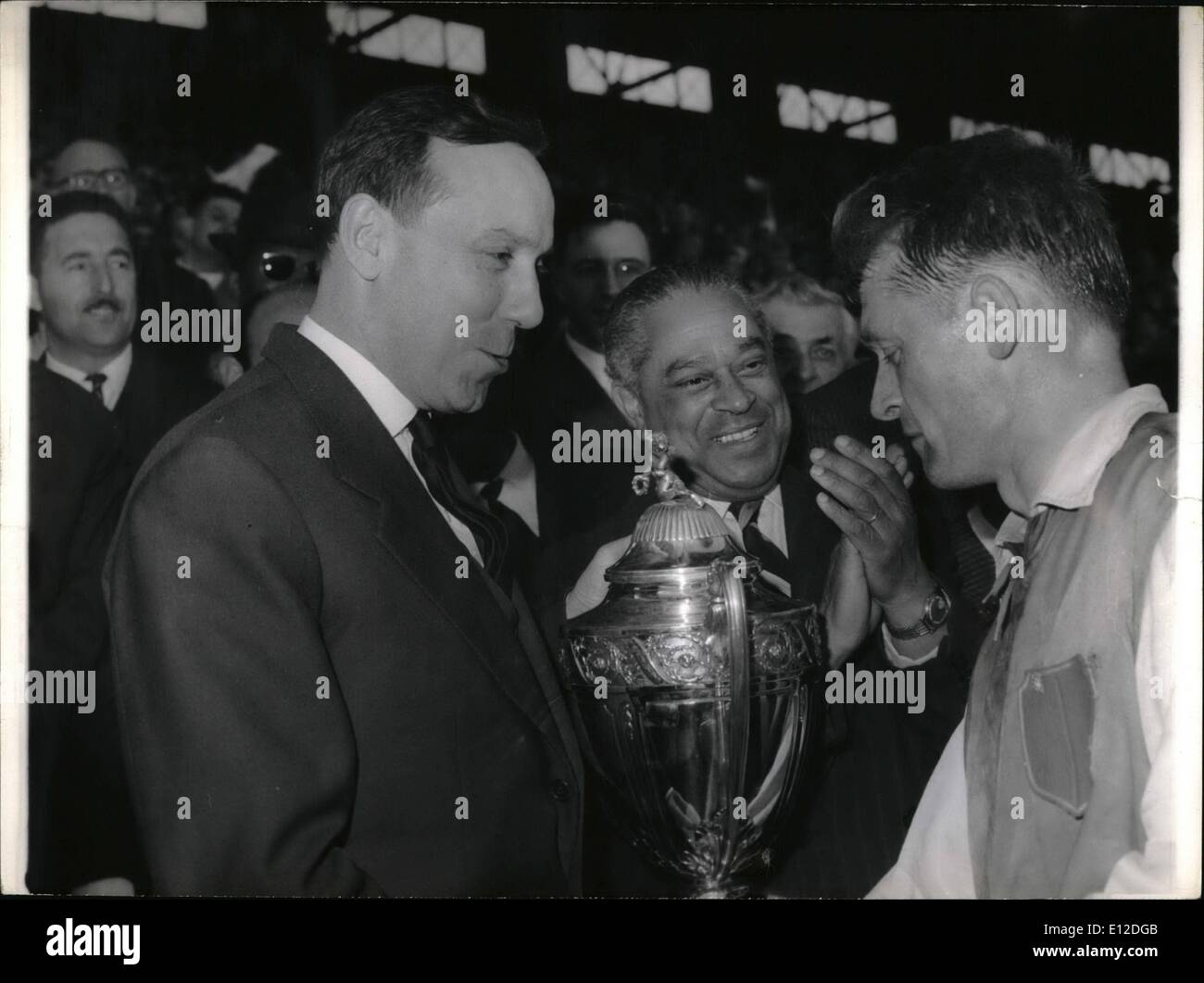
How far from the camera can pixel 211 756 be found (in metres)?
2.28

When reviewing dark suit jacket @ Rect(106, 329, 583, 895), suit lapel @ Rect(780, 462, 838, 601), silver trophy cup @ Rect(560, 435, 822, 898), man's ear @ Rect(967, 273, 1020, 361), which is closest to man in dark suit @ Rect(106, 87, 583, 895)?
dark suit jacket @ Rect(106, 329, 583, 895)

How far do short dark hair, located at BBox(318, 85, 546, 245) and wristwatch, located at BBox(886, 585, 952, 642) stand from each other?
1159 mm

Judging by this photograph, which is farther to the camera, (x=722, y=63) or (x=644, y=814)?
(x=722, y=63)

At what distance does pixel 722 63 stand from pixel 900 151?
38cm

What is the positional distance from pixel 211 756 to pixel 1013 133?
1837 millimetres

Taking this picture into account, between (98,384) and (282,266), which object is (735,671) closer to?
(282,266)

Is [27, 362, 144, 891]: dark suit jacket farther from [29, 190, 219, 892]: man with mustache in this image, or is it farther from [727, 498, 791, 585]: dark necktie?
[727, 498, 791, 585]: dark necktie

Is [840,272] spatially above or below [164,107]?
below

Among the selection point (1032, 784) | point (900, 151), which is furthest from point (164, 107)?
point (1032, 784)

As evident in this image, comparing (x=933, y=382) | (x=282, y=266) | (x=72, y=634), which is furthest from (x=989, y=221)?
(x=72, y=634)

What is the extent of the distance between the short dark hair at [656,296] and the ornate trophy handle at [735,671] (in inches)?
17.6

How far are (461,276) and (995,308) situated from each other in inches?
38.4

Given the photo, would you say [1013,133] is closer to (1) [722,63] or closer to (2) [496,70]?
(1) [722,63]
